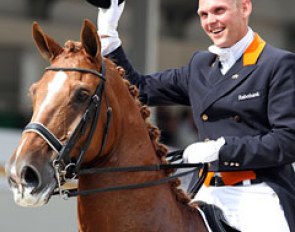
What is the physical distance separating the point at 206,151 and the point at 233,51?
1.78 feet

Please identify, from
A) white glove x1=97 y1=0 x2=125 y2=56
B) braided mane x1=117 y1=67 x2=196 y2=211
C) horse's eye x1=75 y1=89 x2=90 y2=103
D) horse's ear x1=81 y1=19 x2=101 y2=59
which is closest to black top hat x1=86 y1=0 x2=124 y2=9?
white glove x1=97 y1=0 x2=125 y2=56

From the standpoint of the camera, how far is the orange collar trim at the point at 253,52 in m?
3.36

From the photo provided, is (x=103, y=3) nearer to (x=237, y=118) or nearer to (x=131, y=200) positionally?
(x=237, y=118)

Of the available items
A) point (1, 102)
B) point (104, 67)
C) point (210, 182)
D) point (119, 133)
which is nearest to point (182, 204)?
point (210, 182)

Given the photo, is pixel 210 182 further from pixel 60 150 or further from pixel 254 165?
pixel 60 150

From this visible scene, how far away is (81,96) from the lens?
2830 mm

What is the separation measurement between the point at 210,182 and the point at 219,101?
378mm

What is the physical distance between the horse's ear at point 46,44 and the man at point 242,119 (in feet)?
1.54

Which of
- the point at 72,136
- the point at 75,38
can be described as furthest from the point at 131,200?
the point at 75,38

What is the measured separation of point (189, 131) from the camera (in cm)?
936

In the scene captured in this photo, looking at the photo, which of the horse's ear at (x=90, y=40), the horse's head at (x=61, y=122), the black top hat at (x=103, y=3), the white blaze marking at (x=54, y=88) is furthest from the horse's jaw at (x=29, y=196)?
the black top hat at (x=103, y=3)

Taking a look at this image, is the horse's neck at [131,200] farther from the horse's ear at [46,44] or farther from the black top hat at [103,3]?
the black top hat at [103,3]

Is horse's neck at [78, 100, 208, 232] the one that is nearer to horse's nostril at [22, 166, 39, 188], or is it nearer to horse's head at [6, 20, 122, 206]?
horse's head at [6, 20, 122, 206]

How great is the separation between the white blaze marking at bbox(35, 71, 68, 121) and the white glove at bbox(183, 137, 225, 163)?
0.68 metres
